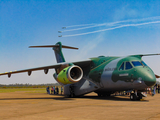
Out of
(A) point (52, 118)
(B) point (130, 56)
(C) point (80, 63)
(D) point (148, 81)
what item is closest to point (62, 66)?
(C) point (80, 63)

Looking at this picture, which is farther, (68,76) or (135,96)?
(68,76)

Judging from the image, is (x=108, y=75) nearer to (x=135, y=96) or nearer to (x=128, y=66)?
(x=128, y=66)

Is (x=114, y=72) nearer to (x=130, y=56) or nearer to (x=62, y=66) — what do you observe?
(x=130, y=56)

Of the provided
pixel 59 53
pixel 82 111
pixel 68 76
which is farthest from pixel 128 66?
pixel 59 53

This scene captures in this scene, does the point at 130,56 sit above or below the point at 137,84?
above

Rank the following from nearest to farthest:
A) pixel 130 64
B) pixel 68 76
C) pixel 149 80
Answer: pixel 149 80, pixel 130 64, pixel 68 76

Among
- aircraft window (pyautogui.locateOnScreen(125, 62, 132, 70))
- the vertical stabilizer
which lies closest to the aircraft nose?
aircraft window (pyautogui.locateOnScreen(125, 62, 132, 70))

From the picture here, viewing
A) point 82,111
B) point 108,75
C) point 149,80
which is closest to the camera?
point 82,111

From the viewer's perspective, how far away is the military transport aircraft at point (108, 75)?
1477cm

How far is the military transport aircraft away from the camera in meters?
14.8

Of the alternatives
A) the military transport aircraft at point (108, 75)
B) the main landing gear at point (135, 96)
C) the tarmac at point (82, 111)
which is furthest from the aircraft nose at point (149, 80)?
the tarmac at point (82, 111)

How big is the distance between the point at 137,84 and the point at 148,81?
2.72ft

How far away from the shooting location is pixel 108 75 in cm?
1688

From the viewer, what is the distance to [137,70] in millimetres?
14844
